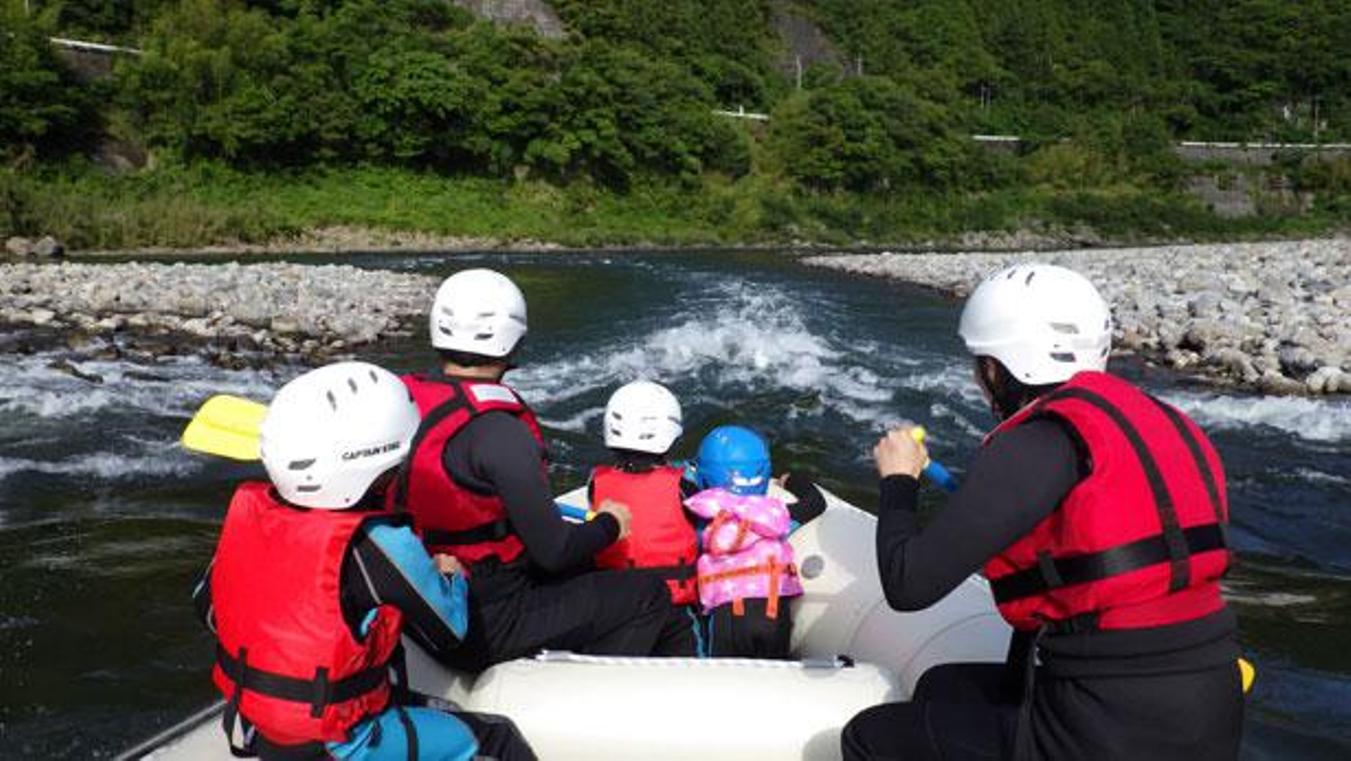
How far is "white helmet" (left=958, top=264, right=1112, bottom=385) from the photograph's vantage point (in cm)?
198

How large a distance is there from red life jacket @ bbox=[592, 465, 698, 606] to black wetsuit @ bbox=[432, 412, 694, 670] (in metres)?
0.19

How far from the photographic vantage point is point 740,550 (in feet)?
10.5

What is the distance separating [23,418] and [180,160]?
3005 cm

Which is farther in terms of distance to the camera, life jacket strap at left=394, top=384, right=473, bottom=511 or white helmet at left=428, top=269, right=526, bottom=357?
white helmet at left=428, top=269, right=526, bottom=357

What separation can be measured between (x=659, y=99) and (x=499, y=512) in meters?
43.9

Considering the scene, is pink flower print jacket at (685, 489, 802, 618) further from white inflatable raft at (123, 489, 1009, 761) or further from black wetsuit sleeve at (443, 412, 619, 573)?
black wetsuit sleeve at (443, 412, 619, 573)

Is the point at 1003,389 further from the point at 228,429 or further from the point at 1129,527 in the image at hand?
the point at 228,429

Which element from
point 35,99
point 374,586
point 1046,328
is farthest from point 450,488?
point 35,99

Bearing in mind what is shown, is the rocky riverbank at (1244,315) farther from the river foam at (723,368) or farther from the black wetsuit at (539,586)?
the black wetsuit at (539,586)

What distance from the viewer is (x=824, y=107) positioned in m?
49.7

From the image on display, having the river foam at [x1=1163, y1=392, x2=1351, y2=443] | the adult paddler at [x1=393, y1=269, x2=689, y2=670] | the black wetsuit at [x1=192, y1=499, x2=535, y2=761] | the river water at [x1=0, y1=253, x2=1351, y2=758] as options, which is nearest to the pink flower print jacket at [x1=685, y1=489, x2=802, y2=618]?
the adult paddler at [x1=393, y1=269, x2=689, y2=670]

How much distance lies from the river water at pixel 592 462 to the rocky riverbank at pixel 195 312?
2.26 feet

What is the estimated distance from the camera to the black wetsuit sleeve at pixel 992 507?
174 cm

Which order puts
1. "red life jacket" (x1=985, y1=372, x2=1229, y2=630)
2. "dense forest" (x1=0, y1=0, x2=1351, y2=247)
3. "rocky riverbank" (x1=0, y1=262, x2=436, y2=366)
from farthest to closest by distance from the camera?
"dense forest" (x1=0, y1=0, x2=1351, y2=247)
"rocky riverbank" (x1=0, y1=262, x2=436, y2=366)
"red life jacket" (x1=985, y1=372, x2=1229, y2=630)
